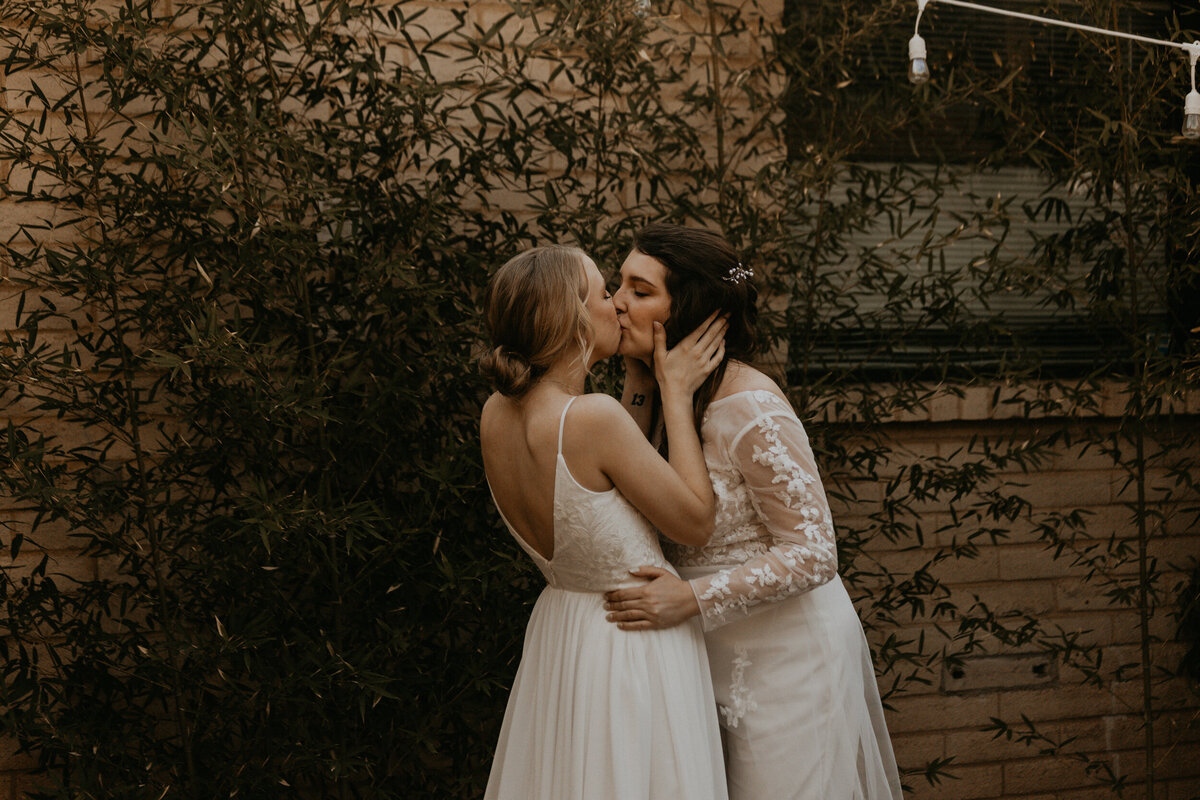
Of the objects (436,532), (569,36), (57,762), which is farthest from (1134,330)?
(57,762)

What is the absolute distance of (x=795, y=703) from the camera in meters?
1.99

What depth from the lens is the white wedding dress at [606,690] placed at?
1840mm

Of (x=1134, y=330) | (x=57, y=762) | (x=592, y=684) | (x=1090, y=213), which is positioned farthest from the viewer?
(x=1090, y=213)

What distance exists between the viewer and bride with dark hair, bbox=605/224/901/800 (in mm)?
1918

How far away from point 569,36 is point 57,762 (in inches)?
87.7

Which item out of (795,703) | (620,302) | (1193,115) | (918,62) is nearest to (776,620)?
(795,703)

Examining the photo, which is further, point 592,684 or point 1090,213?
point 1090,213

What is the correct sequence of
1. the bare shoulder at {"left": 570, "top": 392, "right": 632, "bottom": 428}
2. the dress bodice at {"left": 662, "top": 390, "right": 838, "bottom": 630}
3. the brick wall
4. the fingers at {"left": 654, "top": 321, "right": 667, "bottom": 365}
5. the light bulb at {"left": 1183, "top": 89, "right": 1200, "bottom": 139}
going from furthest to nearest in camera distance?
the brick wall
the light bulb at {"left": 1183, "top": 89, "right": 1200, "bottom": 139}
the fingers at {"left": 654, "top": 321, "right": 667, "bottom": 365}
the dress bodice at {"left": 662, "top": 390, "right": 838, "bottom": 630}
the bare shoulder at {"left": 570, "top": 392, "right": 632, "bottom": 428}

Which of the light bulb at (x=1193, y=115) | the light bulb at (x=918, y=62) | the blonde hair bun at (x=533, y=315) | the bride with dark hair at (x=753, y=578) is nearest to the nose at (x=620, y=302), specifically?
the bride with dark hair at (x=753, y=578)

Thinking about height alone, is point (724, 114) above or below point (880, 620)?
above

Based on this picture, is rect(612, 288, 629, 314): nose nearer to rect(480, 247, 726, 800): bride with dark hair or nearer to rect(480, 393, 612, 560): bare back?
rect(480, 247, 726, 800): bride with dark hair

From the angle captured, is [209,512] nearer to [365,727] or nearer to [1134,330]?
[365,727]

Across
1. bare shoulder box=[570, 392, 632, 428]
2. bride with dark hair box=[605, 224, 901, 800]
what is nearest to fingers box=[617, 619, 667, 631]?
bride with dark hair box=[605, 224, 901, 800]

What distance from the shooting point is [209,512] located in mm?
2541
